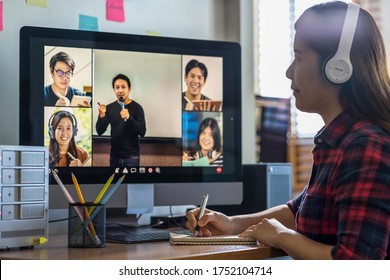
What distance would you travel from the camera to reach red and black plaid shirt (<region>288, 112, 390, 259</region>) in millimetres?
907

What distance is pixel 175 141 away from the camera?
147cm

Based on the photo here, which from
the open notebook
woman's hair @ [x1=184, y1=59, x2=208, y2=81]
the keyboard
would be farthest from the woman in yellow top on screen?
the open notebook

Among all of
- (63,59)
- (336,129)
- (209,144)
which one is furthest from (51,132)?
(336,129)

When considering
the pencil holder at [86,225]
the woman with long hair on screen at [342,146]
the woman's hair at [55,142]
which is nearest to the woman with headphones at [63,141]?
the woman's hair at [55,142]

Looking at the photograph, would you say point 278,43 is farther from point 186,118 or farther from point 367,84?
point 367,84

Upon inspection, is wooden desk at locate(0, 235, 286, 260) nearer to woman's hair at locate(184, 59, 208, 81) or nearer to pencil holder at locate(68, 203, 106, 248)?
pencil holder at locate(68, 203, 106, 248)

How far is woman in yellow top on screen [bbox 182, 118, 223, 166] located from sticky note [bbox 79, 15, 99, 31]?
16.5 inches

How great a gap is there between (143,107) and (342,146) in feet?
1.88

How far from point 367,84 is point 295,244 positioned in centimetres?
29

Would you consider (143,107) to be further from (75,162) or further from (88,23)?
(88,23)

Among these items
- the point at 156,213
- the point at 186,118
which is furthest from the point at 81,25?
the point at 156,213

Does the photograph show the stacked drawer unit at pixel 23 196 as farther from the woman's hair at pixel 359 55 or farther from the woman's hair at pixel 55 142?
the woman's hair at pixel 359 55

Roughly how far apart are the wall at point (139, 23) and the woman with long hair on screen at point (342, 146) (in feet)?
2.30

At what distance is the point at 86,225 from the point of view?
115 cm
